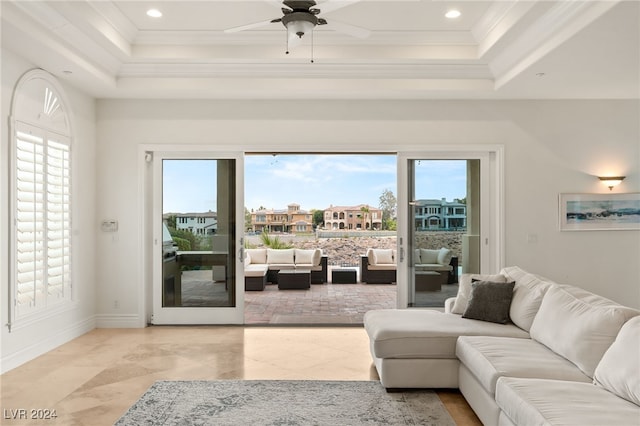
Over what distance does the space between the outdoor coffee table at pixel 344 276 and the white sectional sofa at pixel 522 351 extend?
5.36m

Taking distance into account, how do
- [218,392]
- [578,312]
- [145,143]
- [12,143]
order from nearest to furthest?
[578,312]
[218,392]
[12,143]
[145,143]

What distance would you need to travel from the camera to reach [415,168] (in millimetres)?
5895

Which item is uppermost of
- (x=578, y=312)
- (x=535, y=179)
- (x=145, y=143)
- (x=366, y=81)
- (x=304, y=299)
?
(x=366, y=81)

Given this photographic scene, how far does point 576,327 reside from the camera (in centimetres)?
295

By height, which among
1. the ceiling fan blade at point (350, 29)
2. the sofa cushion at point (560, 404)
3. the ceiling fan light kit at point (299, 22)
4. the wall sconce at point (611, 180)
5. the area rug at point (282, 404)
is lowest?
the area rug at point (282, 404)

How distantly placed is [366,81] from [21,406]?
440 centimetres

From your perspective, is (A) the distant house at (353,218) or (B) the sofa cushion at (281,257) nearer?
(B) the sofa cushion at (281,257)

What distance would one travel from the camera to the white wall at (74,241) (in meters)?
4.09

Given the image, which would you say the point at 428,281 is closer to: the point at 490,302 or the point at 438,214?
the point at 438,214

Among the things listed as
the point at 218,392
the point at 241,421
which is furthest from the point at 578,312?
the point at 218,392

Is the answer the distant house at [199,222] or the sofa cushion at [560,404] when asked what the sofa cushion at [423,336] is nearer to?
the sofa cushion at [560,404]

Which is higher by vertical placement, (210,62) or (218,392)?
(210,62)

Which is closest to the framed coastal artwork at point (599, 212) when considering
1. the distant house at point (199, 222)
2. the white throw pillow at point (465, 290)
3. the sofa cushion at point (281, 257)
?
the white throw pillow at point (465, 290)

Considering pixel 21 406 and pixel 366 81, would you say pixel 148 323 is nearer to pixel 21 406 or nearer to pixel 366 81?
pixel 21 406
